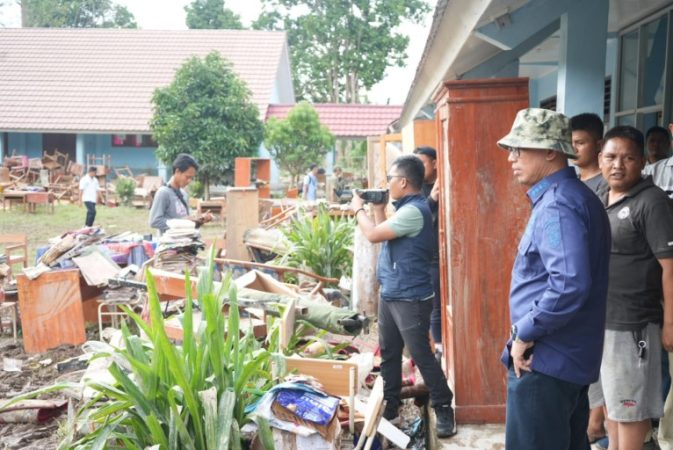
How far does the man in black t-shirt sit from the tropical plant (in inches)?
66.8

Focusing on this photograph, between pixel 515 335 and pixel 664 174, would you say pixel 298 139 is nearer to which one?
pixel 664 174

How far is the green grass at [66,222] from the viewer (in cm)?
1593

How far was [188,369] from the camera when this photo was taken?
3.52 meters

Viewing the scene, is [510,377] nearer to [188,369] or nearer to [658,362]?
[658,362]

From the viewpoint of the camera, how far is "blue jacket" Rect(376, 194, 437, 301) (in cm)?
414

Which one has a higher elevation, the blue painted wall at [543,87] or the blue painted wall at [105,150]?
the blue painted wall at [543,87]

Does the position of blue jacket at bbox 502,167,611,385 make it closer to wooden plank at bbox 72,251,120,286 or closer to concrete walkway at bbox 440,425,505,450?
concrete walkway at bbox 440,425,505,450

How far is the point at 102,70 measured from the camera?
28.8 m

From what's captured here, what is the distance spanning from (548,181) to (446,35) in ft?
8.56

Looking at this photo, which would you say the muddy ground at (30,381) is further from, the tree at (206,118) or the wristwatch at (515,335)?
the tree at (206,118)

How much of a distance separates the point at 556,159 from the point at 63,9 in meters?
50.4

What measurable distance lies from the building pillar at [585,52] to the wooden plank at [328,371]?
6.44 ft

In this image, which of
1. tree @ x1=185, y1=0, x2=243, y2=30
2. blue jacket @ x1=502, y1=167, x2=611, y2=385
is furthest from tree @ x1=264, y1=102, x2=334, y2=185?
tree @ x1=185, y1=0, x2=243, y2=30

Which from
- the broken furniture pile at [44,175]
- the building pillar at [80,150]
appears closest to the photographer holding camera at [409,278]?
the broken furniture pile at [44,175]
